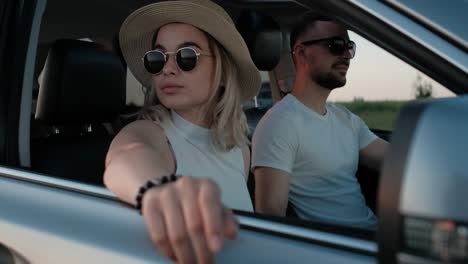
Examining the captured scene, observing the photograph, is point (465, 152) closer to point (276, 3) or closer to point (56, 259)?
point (56, 259)

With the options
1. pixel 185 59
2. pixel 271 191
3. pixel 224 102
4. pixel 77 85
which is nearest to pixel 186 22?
pixel 185 59

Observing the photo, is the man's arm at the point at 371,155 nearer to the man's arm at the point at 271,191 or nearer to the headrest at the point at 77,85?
the man's arm at the point at 271,191

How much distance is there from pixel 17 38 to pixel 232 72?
68cm

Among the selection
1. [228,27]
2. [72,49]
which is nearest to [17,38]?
[72,49]

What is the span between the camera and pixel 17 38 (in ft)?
6.42

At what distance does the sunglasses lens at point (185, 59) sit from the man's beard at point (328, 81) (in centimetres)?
81

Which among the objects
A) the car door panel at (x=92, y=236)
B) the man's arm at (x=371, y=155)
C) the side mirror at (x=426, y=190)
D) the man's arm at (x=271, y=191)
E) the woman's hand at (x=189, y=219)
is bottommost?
the man's arm at (x=271, y=191)

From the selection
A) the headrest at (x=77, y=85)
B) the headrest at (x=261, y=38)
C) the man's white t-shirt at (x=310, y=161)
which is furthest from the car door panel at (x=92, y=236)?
the headrest at (x=261, y=38)

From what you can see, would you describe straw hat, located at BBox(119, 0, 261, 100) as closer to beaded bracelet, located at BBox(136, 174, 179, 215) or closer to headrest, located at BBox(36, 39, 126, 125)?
headrest, located at BBox(36, 39, 126, 125)

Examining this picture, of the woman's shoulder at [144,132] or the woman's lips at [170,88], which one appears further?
the woman's lips at [170,88]

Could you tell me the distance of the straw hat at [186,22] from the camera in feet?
6.79

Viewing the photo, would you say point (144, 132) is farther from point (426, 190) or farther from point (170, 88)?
point (426, 190)

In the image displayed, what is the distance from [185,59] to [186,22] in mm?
163

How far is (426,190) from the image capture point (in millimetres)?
786
